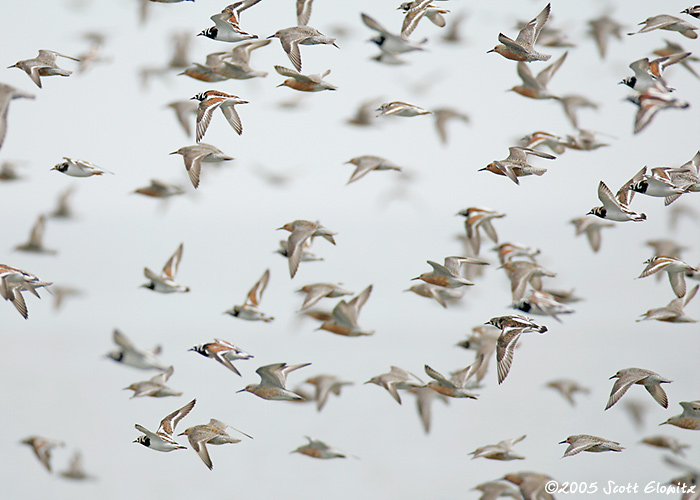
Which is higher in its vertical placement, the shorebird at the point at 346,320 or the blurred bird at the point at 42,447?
the shorebird at the point at 346,320

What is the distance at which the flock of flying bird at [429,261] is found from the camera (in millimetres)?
7457

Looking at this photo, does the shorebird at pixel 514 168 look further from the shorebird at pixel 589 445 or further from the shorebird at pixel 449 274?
the shorebird at pixel 589 445

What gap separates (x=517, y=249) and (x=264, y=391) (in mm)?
3741

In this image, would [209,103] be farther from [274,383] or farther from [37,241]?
[37,241]

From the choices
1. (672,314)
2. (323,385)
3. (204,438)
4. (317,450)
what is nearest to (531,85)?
(672,314)

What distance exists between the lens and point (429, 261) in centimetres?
836

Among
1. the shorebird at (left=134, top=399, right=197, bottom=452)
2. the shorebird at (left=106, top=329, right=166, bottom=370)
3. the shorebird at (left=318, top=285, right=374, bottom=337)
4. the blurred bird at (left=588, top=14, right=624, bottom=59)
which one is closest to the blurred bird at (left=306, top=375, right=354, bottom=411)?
the shorebird at (left=318, top=285, right=374, bottom=337)

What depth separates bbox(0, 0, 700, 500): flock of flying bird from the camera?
7.46m

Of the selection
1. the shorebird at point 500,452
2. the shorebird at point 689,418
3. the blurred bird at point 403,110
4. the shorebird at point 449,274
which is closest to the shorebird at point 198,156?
the blurred bird at point 403,110

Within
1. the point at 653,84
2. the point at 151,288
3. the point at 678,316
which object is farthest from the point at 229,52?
the point at 678,316

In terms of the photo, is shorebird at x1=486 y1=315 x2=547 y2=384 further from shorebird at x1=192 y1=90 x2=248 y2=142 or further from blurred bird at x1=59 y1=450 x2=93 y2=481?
blurred bird at x1=59 y1=450 x2=93 y2=481

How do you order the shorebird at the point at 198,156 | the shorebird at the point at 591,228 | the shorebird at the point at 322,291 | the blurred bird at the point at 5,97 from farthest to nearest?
the shorebird at the point at 591,228, the shorebird at the point at 322,291, the shorebird at the point at 198,156, the blurred bird at the point at 5,97

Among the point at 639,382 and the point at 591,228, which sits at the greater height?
the point at 591,228

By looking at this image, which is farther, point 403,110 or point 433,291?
point 433,291
